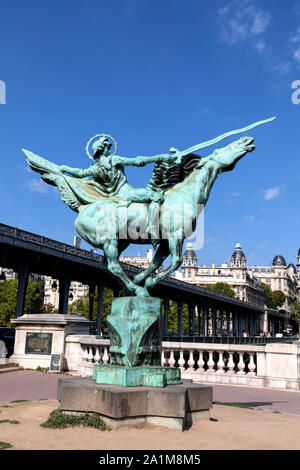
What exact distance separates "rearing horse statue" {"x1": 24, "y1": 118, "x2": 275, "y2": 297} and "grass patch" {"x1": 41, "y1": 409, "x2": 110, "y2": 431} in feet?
6.77

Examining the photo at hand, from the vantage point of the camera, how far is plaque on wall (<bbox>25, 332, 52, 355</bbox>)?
47.1 ft

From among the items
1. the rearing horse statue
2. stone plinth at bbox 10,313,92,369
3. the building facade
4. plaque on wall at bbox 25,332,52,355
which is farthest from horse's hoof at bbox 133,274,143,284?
the building facade

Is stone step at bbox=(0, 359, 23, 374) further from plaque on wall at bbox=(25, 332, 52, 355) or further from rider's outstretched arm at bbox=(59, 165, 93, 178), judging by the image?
rider's outstretched arm at bbox=(59, 165, 93, 178)

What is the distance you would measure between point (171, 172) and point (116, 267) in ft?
6.22

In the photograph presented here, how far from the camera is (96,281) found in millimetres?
46156

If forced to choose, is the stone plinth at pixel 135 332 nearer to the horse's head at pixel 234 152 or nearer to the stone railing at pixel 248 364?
the horse's head at pixel 234 152

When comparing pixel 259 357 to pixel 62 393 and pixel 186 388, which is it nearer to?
pixel 186 388

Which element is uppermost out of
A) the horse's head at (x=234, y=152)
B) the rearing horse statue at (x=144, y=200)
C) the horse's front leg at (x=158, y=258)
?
the horse's head at (x=234, y=152)

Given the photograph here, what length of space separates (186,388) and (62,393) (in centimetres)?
183

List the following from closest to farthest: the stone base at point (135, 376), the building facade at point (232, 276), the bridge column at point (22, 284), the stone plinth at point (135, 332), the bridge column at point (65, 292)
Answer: the stone base at point (135, 376)
the stone plinth at point (135, 332)
the bridge column at point (22, 284)
the bridge column at point (65, 292)
the building facade at point (232, 276)

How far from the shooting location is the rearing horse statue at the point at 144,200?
691 cm

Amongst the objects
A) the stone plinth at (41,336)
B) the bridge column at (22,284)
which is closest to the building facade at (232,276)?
the bridge column at (22,284)

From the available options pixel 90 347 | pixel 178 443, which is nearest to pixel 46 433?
pixel 178 443

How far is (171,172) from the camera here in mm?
7105
